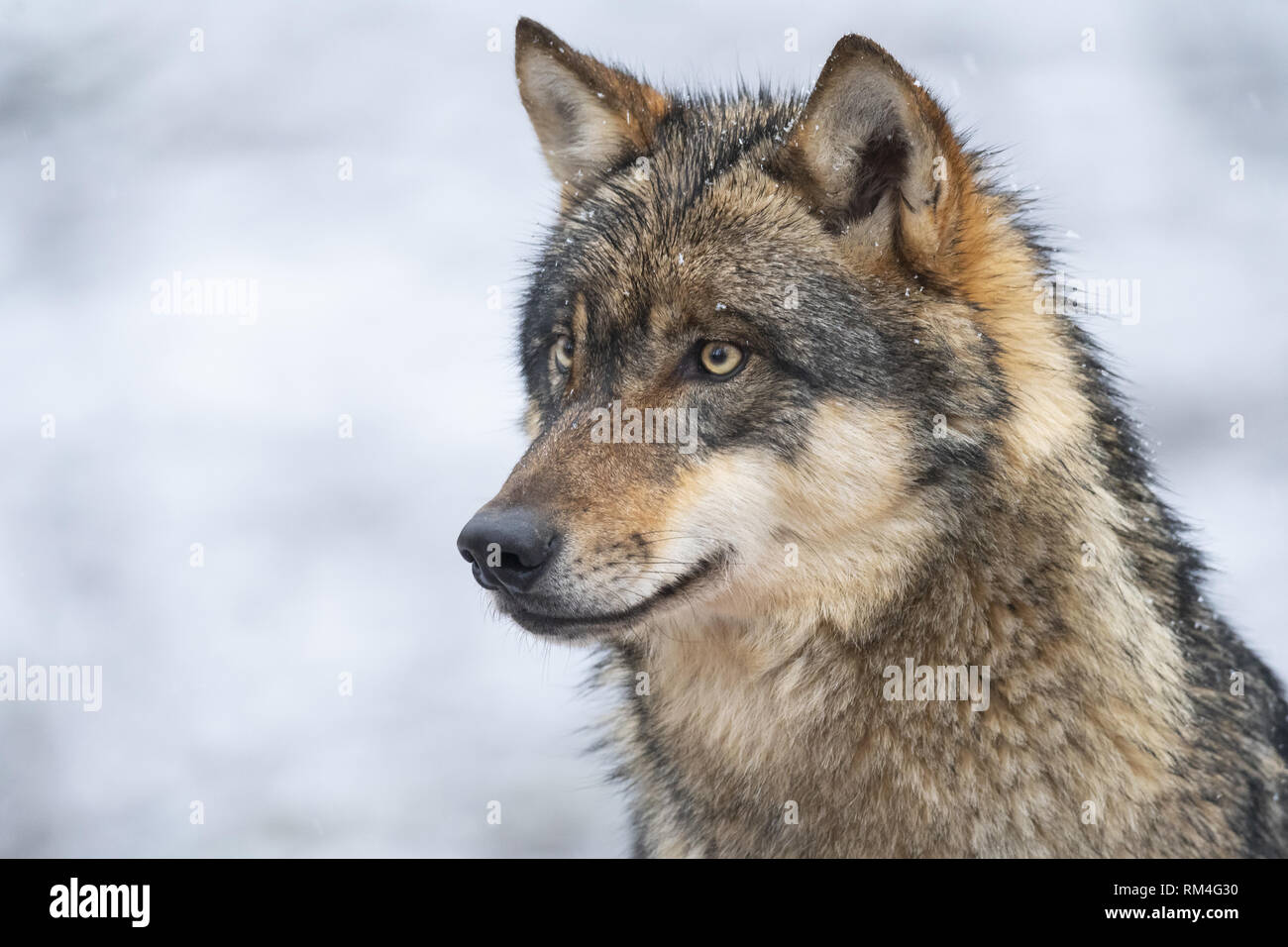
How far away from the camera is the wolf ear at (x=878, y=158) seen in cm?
292

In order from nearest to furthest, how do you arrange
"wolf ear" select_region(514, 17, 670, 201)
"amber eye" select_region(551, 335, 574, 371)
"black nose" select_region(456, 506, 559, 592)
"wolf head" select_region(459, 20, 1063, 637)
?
"black nose" select_region(456, 506, 559, 592), "wolf head" select_region(459, 20, 1063, 637), "amber eye" select_region(551, 335, 574, 371), "wolf ear" select_region(514, 17, 670, 201)

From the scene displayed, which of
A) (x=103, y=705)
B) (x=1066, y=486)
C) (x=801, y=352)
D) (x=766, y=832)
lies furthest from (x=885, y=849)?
(x=103, y=705)

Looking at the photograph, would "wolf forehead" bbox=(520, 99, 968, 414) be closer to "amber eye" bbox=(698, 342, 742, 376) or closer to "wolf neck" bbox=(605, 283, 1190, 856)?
"amber eye" bbox=(698, 342, 742, 376)

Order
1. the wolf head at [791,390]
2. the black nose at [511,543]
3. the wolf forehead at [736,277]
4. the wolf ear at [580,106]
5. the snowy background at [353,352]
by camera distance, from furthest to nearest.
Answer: the snowy background at [353,352], the wolf ear at [580,106], the wolf forehead at [736,277], the wolf head at [791,390], the black nose at [511,543]

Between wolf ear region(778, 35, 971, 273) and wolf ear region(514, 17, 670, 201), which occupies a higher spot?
wolf ear region(514, 17, 670, 201)

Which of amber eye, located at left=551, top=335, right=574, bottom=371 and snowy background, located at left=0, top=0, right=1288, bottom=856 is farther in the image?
snowy background, located at left=0, top=0, right=1288, bottom=856

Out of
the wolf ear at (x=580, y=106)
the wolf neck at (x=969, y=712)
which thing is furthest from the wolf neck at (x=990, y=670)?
the wolf ear at (x=580, y=106)

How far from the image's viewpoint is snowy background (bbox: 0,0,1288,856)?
6141 millimetres

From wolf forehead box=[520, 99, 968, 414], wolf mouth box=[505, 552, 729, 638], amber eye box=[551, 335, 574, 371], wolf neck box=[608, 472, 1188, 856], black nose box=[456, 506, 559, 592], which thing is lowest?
wolf neck box=[608, 472, 1188, 856]

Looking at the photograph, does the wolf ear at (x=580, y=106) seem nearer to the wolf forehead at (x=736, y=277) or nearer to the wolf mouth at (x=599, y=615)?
the wolf forehead at (x=736, y=277)

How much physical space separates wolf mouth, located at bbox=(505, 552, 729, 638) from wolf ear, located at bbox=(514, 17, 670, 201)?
1.36 metres

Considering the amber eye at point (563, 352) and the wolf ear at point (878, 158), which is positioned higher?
the wolf ear at point (878, 158)

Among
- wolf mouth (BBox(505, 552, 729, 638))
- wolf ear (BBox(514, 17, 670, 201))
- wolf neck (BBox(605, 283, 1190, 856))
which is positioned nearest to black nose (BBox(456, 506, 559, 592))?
wolf mouth (BBox(505, 552, 729, 638))

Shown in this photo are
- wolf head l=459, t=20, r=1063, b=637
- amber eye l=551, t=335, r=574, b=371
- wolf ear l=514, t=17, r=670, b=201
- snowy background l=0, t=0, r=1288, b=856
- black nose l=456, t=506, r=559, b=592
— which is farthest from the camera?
snowy background l=0, t=0, r=1288, b=856
